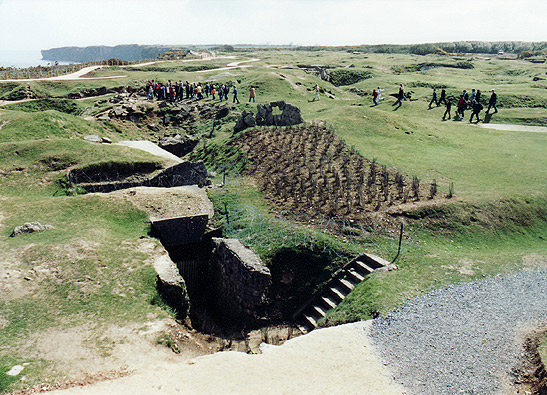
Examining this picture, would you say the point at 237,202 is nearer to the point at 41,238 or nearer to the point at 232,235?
the point at 232,235

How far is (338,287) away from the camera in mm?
16359

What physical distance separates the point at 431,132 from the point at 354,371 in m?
25.6

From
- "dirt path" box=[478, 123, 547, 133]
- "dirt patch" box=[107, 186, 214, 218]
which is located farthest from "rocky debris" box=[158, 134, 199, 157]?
"dirt path" box=[478, 123, 547, 133]

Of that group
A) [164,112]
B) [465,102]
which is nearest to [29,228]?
[164,112]

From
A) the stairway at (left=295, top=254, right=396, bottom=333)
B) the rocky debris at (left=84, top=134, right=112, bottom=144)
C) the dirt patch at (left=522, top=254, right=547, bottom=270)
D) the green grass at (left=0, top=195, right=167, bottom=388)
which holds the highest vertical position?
the rocky debris at (left=84, top=134, right=112, bottom=144)

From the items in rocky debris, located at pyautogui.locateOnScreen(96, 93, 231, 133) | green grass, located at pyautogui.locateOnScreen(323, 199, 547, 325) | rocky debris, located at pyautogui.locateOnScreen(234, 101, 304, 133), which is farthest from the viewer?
rocky debris, located at pyautogui.locateOnScreen(96, 93, 231, 133)

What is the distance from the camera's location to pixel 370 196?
20.8m

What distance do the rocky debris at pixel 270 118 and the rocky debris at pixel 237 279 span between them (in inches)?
589

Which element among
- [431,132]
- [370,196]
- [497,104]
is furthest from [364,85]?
[370,196]

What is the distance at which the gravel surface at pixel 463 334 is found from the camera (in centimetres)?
1036

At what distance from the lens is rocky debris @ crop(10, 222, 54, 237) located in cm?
1641

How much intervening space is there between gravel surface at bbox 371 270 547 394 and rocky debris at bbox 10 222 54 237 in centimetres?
1415

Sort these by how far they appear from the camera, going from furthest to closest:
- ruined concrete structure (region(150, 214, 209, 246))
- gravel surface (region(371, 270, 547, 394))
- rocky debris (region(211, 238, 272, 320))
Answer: ruined concrete structure (region(150, 214, 209, 246)), rocky debris (region(211, 238, 272, 320)), gravel surface (region(371, 270, 547, 394))

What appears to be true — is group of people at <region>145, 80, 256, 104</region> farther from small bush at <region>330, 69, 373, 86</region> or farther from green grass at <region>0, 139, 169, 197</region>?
small bush at <region>330, 69, 373, 86</region>
